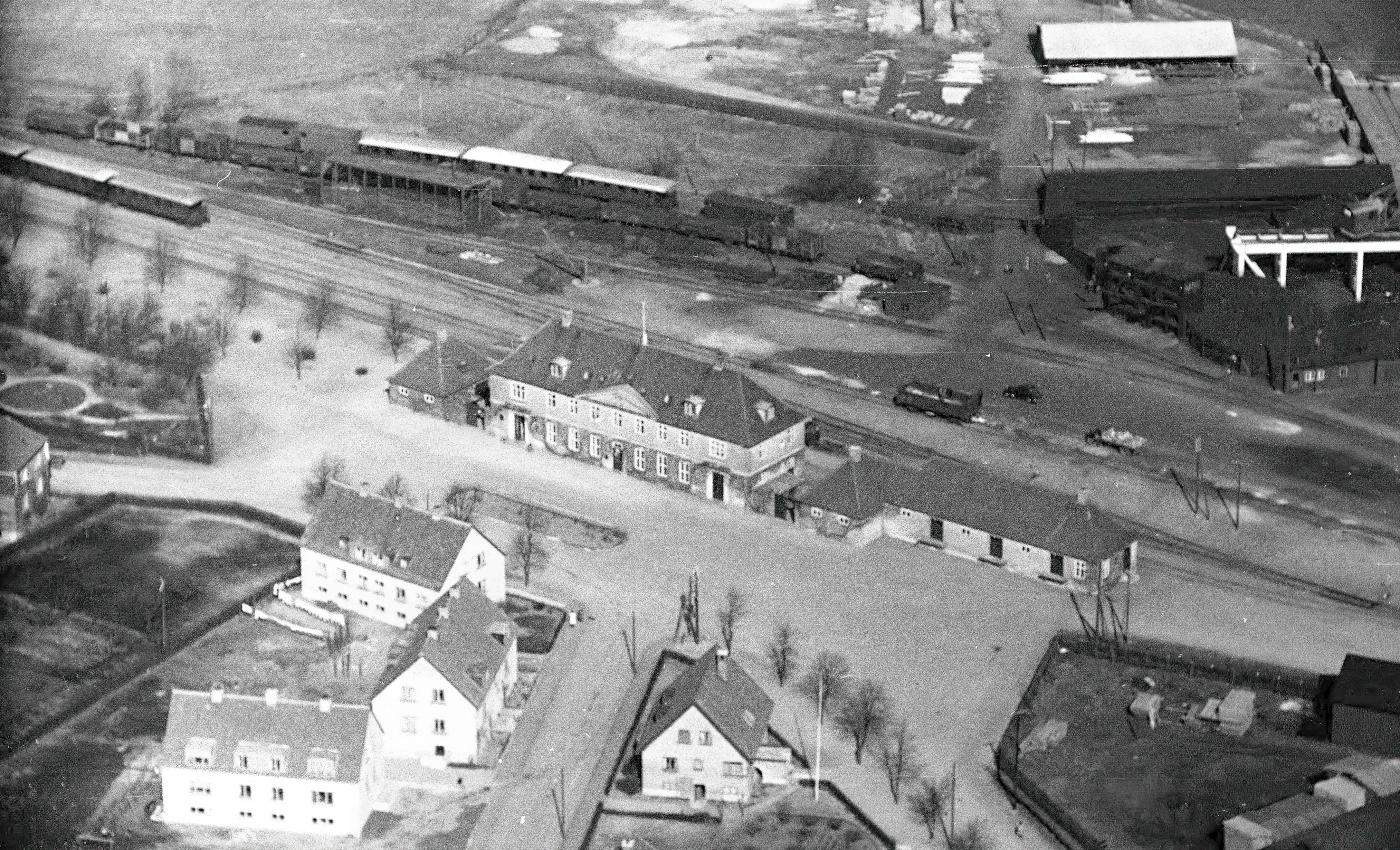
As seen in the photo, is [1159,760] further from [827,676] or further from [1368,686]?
[827,676]

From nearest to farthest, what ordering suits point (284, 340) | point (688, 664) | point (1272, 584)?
point (688, 664), point (1272, 584), point (284, 340)

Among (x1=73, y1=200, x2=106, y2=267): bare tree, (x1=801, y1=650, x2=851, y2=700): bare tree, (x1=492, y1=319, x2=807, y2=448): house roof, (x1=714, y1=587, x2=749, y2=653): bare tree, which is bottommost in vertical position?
(x1=801, y1=650, x2=851, y2=700): bare tree

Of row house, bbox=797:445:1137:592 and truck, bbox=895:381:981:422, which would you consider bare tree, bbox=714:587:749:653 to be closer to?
row house, bbox=797:445:1137:592

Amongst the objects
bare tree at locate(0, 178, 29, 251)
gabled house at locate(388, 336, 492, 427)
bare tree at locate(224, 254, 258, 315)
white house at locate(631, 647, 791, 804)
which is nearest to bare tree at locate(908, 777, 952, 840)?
white house at locate(631, 647, 791, 804)

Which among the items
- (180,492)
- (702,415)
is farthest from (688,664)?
(180,492)

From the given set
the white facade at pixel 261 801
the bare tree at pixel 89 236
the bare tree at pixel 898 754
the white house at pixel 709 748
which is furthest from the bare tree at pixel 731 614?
the bare tree at pixel 89 236

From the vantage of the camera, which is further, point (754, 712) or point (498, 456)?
point (498, 456)

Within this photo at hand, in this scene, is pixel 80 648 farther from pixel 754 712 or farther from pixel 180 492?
pixel 754 712

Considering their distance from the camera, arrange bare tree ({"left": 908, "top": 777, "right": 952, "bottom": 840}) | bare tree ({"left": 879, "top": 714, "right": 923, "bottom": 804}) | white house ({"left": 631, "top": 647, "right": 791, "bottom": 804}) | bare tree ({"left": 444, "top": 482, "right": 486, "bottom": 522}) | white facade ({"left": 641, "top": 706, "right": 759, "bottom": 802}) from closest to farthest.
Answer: bare tree ({"left": 908, "top": 777, "right": 952, "bottom": 840}), white house ({"left": 631, "top": 647, "right": 791, "bottom": 804}), white facade ({"left": 641, "top": 706, "right": 759, "bottom": 802}), bare tree ({"left": 879, "top": 714, "right": 923, "bottom": 804}), bare tree ({"left": 444, "top": 482, "right": 486, "bottom": 522})
